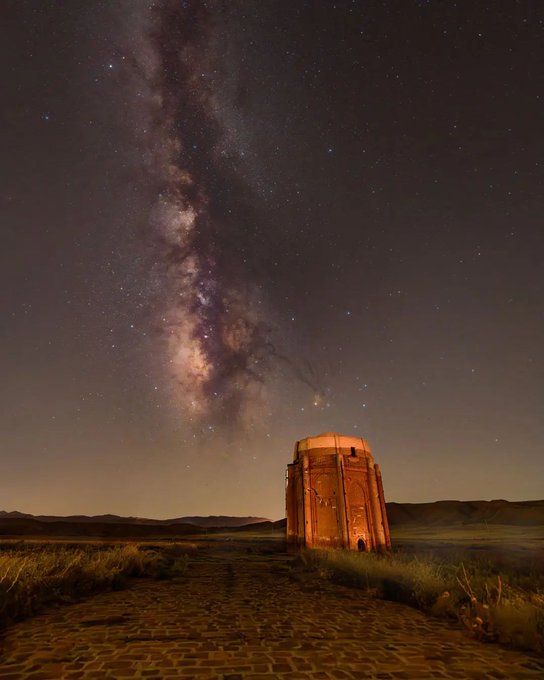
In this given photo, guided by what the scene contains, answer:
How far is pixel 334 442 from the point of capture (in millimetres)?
26922

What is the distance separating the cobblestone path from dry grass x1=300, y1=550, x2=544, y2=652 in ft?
1.20

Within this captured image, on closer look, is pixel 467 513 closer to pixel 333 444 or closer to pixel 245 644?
pixel 333 444

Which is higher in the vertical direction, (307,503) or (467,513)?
(467,513)

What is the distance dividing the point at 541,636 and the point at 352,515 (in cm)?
2036

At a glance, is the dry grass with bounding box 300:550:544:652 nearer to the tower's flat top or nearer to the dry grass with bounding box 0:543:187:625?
the dry grass with bounding box 0:543:187:625

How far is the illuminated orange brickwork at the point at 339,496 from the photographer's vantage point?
25.1 metres

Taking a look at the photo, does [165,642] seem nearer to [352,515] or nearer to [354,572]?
[354,572]

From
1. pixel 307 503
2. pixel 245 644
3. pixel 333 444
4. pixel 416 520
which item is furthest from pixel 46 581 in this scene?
pixel 416 520

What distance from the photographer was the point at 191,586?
12672 millimetres

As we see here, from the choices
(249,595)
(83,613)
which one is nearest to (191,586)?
(249,595)

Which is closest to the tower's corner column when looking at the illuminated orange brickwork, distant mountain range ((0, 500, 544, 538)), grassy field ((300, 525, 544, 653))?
the illuminated orange brickwork

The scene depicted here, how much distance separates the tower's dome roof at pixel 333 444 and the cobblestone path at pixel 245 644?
1680 centimetres

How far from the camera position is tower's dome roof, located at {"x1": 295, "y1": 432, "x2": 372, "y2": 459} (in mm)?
26625

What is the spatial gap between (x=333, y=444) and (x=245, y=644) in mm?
21275
